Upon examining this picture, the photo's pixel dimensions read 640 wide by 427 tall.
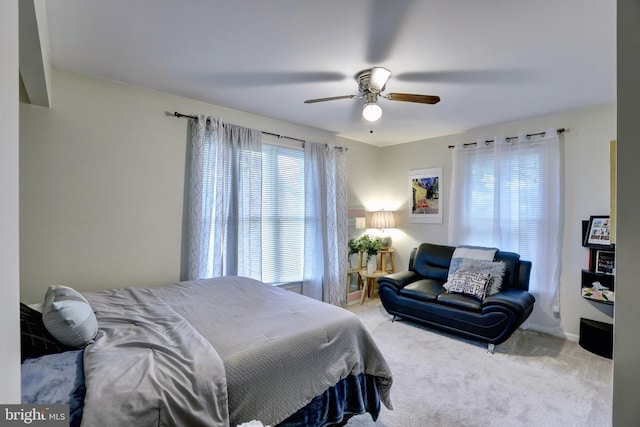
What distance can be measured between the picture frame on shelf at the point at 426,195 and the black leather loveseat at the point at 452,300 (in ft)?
1.82

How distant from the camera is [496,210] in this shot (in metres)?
3.71

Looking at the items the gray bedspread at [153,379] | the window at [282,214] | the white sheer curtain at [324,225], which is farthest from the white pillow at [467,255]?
the gray bedspread at [153,379]

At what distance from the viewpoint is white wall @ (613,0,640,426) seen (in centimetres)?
93

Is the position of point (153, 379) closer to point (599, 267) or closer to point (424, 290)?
point (424, 290)

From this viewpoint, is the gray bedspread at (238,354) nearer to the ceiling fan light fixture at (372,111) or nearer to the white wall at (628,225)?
the white wall at (628,225)

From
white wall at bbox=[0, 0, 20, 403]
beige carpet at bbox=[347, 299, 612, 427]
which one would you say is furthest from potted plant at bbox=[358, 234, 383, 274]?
white wall at bbox=[0, 0, 20, 403]

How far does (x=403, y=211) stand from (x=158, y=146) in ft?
11.7

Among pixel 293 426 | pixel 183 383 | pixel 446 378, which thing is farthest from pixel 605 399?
pixel 183 383

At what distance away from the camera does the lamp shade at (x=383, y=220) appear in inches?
183

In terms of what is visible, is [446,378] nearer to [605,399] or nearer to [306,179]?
[605,399]

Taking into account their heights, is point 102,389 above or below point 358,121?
below

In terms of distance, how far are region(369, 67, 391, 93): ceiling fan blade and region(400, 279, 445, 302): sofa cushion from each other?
A: 228 centimetres

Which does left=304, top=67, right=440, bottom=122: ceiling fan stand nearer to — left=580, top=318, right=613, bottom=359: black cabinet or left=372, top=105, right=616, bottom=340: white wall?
left=372, top=105, right=616, bottom=340: white wall

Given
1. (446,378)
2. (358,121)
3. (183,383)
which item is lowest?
(446,378)
